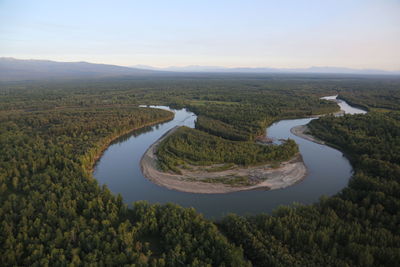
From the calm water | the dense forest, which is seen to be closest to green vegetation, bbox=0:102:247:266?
the dense forest

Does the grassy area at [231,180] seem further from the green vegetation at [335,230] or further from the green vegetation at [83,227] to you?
the green vegetation at [83,227]

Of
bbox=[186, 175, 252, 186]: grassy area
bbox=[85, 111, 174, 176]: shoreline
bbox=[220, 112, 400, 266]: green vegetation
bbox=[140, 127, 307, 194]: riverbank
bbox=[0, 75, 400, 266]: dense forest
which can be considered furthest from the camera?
bbox=[85, 111, 174, 176]: shoreline

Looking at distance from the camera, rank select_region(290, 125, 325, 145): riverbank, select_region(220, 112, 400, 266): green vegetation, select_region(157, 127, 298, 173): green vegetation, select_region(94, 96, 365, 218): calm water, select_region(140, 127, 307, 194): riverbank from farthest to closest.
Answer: select_region(290, 125, 325, 145): riverbank
select_region(157, 127, 298, 173): green vegetation
select_region(140, 127, 307, 194): riverbank
select_region(94, 96, 365, 218): calm water
select_region(220, 112, 400, 266): green vegetation

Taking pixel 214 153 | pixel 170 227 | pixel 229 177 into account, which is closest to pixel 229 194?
pixel 229 177

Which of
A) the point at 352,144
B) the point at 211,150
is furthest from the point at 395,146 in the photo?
the point at 211,150

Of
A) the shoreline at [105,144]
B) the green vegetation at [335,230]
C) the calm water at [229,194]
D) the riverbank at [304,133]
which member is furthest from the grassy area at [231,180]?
the riverbank at [304,133]

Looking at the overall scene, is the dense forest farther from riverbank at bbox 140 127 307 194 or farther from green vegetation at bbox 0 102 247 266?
riverbank at bbox 140 127 307 194
